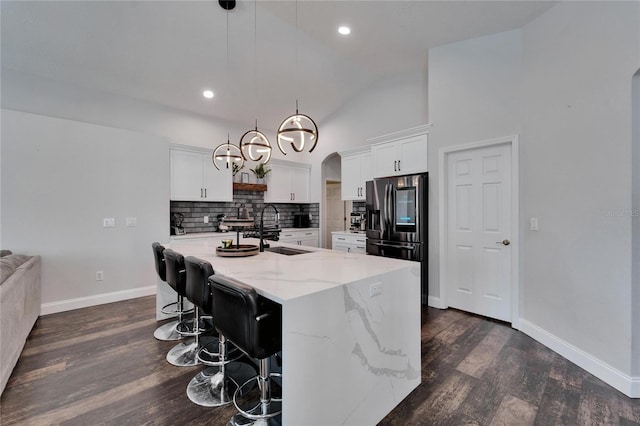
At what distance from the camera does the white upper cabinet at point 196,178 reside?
452cm

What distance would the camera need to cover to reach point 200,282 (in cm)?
→ 195

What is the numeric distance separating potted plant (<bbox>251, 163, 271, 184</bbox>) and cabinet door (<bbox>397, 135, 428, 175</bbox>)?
272 cm

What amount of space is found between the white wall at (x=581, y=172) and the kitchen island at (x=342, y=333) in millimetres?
1543

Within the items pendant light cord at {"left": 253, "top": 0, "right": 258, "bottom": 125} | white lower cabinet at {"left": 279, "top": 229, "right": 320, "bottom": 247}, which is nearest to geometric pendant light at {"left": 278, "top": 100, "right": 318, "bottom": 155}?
pendant light cord at {"left": 253, "top": 0, "right": 258, "bottom": 125}

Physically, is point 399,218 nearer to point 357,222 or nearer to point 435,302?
point 435,302

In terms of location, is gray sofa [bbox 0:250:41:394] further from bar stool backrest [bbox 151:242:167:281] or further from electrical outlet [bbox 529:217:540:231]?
electrical outlet [bbox 529:217:540:231]

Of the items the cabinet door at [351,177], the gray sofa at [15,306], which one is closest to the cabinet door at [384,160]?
the cabinet door at [351,177]

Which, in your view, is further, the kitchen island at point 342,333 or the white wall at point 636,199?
the white wall at point 636,199

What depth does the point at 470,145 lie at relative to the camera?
3.34 m

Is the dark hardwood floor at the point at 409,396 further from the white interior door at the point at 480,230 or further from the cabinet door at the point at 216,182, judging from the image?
the cabinet door at the point at 216,182

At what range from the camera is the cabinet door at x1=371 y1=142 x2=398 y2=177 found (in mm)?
4188

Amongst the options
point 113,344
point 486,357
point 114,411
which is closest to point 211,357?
point 114,411

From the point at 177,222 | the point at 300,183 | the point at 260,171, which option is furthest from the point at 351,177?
the point at 177,222

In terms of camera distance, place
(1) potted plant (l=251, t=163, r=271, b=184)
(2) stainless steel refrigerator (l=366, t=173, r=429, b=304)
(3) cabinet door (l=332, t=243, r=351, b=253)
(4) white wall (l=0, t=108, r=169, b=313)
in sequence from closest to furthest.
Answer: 1. (4) white wall (l=0, t=108, r=169, b=313)
2. (2) stainless steel refrigerator (l=366, t=173, r=429, b=304)
3. (3) cabinet door (l=332, t=243, r=351, b=253)
4. (1) potted plant (l=251, t=163, r=271, b=184)
